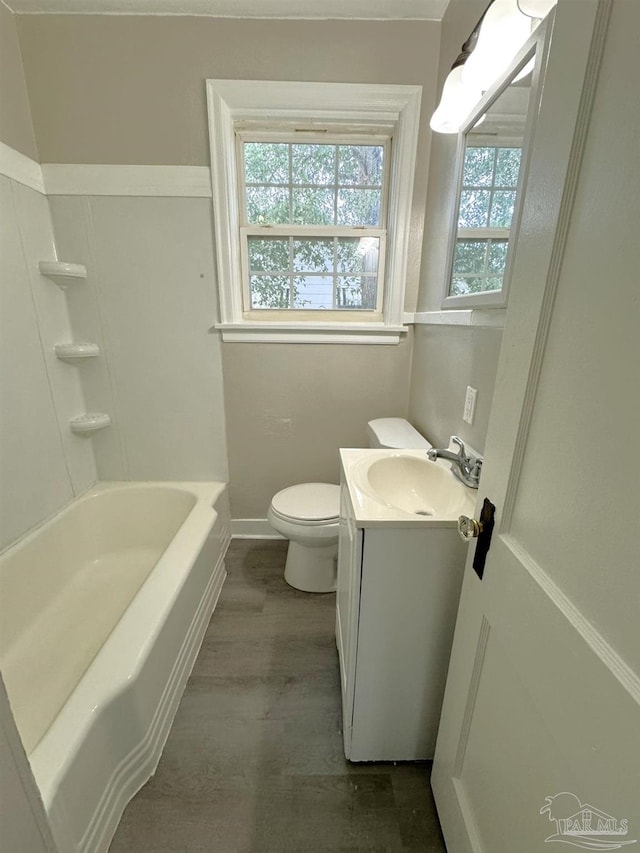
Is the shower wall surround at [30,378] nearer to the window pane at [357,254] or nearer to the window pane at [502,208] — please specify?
the window pane at [357,254]

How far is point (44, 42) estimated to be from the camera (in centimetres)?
150

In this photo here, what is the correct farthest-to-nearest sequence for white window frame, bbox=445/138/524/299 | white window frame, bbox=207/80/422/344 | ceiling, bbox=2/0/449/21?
white window frame, bbox=207/80/422/344 → ceiling, bbox=2/0/449/21 → white window frame, bbox=445/138/524/299

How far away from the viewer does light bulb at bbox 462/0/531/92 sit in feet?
2.80

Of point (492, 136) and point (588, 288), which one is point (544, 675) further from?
point (492, 136)

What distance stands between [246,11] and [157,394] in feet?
5.54

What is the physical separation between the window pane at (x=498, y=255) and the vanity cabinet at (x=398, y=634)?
734 millimetres

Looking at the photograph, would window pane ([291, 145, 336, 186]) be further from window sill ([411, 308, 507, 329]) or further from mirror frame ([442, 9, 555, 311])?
window sill ([411, 308, 507, 329])

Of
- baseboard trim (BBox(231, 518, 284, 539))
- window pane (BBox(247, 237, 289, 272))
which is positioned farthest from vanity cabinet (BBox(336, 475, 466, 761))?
window pane (BBox(247, 237, 289, 272))

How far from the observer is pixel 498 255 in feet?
3.31

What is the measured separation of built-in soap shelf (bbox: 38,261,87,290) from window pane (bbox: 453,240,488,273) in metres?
1.68

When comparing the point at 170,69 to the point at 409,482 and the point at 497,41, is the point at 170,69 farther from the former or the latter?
the point at 409,482

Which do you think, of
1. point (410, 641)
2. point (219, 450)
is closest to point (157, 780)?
point (410, 641)

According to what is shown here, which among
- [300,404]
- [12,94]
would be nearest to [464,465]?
[300,404]

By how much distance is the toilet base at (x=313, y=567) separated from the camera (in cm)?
173
